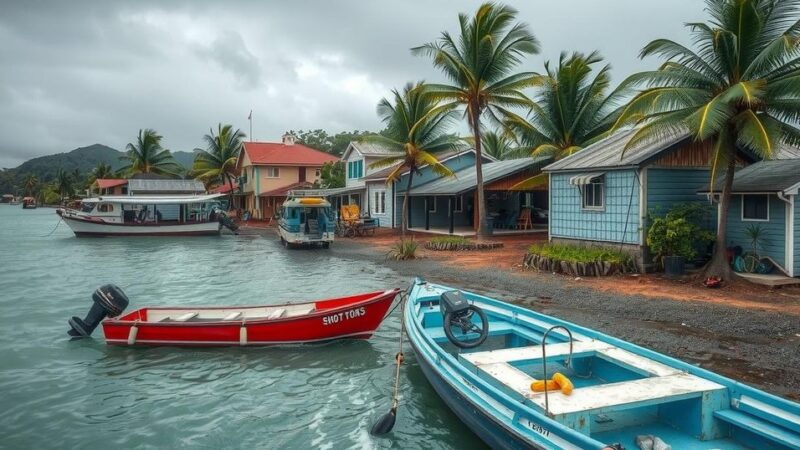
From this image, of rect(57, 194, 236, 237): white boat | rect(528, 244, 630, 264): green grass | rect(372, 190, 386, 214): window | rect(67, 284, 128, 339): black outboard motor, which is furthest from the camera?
rect(57, 194, 236, 237): white boat

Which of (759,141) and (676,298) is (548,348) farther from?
(759,141)

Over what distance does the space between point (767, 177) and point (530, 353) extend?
11520 mm

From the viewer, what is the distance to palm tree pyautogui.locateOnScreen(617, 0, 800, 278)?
494 inches

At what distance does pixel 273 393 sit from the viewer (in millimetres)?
8773

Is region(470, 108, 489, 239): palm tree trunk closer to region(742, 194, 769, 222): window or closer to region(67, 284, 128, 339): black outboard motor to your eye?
region(742, 194, 769, 222): window

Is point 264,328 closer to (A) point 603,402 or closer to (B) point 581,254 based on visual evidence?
(A) point 603,402

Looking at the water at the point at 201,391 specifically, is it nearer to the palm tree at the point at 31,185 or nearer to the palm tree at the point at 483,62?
the palm tree at the point at 483,62

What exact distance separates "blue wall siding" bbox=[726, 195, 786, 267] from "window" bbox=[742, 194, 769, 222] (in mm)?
108

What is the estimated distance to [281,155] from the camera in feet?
167

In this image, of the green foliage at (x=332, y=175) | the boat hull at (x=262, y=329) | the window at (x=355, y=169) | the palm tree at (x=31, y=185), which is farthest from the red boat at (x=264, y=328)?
the palm tree at (x=31, y=185)

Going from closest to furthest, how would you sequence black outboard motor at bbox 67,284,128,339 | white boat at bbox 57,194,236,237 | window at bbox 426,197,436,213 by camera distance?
black outboard motor at bbox 67,284,128,339, window at bbox 426,197,436,213, white boat at bbox 57,194,236,237

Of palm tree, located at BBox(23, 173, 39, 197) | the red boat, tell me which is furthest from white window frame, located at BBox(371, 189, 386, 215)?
palm tree, located at BBox(23, 173, 39, 197)

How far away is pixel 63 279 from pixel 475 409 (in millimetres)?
18508

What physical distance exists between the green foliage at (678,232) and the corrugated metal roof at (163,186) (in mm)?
39676
